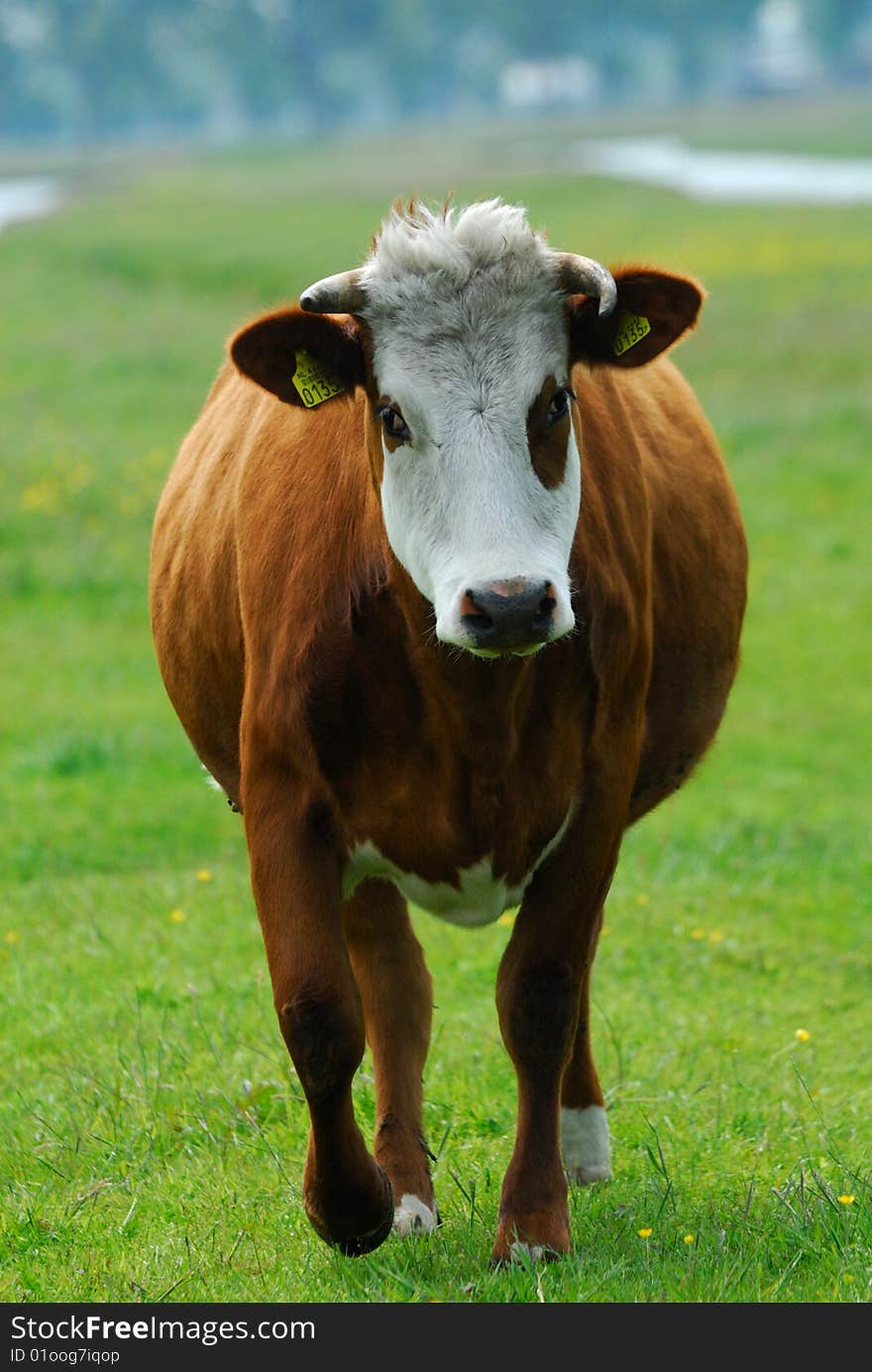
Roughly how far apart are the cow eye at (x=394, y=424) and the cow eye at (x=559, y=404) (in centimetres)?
32

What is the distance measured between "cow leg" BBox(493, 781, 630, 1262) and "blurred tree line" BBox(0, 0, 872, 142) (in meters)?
121

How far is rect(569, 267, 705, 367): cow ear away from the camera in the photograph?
4645mm

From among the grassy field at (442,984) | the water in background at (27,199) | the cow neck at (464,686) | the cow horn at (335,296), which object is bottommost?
the water in background at (27,199)

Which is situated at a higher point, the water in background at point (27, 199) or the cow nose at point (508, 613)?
the cow nose at point (508, 613)

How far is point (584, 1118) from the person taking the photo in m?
5.70

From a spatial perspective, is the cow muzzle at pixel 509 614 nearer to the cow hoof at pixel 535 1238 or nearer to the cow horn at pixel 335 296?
the cow horn at pixel 335 296

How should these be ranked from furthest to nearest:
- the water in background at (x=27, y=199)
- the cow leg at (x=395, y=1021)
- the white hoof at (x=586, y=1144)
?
1. the water in background at (x=27, y=199)
2. the white hoof at (x=586, y=1144)
3. the cow leg at (x=395, y=1021)

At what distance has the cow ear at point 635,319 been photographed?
183 inches

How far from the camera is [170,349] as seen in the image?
26.5 metres

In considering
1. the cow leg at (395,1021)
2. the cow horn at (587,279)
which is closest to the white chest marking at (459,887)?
the cow leg at (395,1021)

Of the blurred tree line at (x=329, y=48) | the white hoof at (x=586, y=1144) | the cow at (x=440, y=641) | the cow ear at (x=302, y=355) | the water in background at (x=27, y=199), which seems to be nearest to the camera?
the cow at (x=440, y=641)

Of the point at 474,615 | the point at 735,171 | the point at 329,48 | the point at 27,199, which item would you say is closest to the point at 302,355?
the point at 474,615
